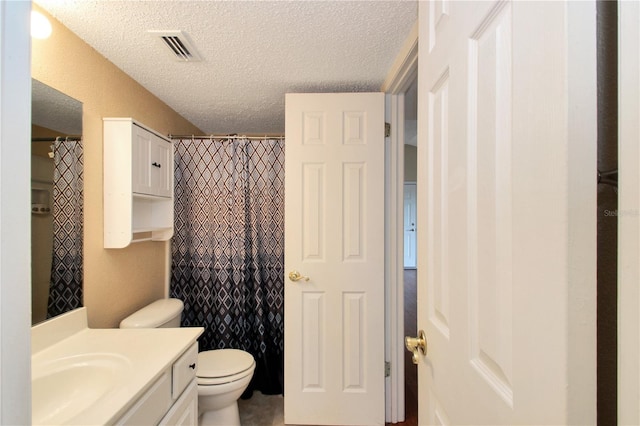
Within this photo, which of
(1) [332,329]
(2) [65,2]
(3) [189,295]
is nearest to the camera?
(2) [65,2]

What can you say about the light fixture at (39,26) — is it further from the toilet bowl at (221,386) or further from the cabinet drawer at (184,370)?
the toilet bowl at (221,386)

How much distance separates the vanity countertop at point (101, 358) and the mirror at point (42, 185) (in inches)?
5.0

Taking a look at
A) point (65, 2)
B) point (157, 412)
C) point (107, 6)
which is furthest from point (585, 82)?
point (65, 2)

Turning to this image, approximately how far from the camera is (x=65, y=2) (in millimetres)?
1094

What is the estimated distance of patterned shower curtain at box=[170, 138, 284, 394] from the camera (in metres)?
2.01

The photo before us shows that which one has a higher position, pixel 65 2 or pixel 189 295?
pixel 65 2

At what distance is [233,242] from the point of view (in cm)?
203

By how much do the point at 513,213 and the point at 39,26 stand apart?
1.78m

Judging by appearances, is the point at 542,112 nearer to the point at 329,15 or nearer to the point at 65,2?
the point at 329,15

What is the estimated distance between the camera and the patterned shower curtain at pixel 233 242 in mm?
2010

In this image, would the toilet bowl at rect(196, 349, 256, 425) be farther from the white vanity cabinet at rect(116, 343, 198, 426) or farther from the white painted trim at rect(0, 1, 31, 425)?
the white painted trim at rect(0, 1, 31, 425)

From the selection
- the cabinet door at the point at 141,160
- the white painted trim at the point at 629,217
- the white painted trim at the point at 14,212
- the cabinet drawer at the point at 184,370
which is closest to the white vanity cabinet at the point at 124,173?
the cabinet door at the point at 141,160

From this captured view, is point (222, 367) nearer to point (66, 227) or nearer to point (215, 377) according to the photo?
point (215, 377)

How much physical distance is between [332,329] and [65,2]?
208cm
